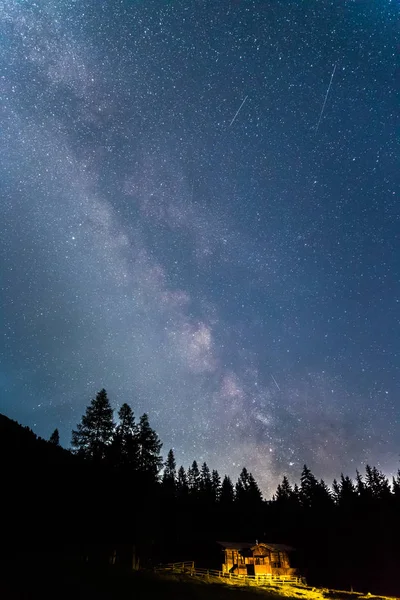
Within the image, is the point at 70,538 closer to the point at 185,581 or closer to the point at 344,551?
the point at 185,581

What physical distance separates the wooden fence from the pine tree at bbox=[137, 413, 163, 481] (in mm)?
11251

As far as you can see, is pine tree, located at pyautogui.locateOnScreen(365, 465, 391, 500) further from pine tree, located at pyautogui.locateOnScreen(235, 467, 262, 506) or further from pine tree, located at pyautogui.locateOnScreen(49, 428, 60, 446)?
pine tree, located at pyautogui.locateOnScreen(49, 428, 60, 446)

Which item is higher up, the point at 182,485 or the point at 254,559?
the point at 182,485

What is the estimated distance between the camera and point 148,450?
5412 cm

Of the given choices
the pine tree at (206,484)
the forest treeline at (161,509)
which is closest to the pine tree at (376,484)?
the forest treeline at (161,509)

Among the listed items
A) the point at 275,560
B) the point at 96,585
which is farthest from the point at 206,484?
the point at 96,585

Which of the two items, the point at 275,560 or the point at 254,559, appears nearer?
the point at 254,559

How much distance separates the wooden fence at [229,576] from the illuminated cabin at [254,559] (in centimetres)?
332

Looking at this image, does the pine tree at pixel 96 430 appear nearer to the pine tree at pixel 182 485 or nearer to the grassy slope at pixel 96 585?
the grassy slope at pixel 96 585

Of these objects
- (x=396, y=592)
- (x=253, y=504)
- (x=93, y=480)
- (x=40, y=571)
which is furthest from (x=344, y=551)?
(x=40, y=571)

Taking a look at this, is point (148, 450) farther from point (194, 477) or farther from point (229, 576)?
point (194, 477)

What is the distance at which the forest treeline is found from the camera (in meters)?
29.1

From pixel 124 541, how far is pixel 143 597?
1260 centimetres

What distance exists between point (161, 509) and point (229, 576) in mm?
12346
